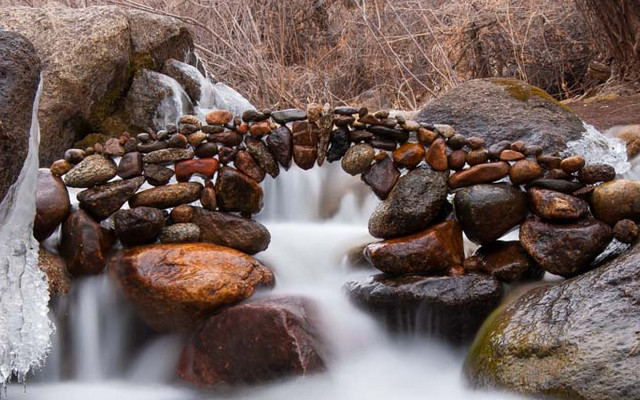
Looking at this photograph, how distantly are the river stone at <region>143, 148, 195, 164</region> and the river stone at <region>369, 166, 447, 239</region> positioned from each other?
99 cm

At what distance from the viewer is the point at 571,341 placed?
2.33m

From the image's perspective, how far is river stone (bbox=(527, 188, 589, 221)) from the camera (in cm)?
281

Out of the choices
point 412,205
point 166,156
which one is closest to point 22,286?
point 166,156

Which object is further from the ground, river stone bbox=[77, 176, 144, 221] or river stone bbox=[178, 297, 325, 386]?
river stone bbox=[77, 176, 144, 221]

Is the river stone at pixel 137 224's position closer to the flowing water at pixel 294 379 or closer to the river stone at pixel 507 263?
the flowing water at pixel 294 379

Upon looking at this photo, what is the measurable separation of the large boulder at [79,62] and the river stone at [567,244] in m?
3.32

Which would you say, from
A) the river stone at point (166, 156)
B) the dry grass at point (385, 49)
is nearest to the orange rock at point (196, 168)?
the river stone at point (166, 156)

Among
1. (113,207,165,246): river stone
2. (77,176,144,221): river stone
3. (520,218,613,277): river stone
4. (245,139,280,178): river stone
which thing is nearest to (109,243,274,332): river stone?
(113,207,165,246): river stone

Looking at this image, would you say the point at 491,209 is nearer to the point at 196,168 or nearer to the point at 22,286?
the point at 196,168

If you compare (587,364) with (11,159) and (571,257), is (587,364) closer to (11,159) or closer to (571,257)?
(571,257)

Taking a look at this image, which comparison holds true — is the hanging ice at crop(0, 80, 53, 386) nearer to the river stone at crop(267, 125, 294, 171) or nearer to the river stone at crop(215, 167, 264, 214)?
the river stone at crop(215, 167, 264, 214)

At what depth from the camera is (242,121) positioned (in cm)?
338

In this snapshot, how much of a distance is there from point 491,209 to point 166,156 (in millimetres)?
1564

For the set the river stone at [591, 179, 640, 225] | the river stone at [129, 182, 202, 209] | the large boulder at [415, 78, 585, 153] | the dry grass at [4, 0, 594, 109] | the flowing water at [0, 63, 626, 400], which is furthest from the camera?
the dry grass at [4, 0, 594, 109]
